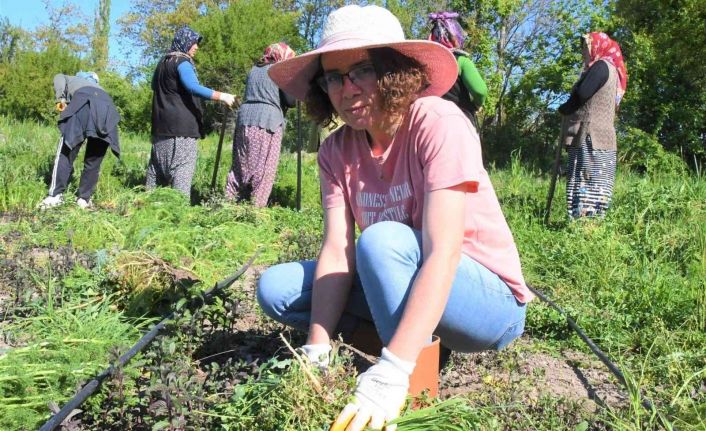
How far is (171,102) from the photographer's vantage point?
→ 227 inches

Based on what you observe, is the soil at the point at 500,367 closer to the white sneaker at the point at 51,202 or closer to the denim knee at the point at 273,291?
the denim knee at the point at 273,291

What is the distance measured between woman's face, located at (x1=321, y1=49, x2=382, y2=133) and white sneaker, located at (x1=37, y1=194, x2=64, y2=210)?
3929mm

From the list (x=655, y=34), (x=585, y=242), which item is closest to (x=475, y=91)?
(x=585, y=242)

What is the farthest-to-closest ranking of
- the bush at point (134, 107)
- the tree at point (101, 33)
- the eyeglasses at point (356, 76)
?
the tree at point (101, 33)
the bush at point (134, 107)
the eyeglasses at point (356, 76)

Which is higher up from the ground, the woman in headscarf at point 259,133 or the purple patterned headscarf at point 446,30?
the purple patterned headscarf at point 446,30

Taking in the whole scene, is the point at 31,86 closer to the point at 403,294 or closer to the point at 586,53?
the point at 586,53

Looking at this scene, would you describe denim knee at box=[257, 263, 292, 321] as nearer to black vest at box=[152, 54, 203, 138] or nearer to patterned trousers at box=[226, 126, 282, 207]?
patterned trousers at box=[226, 126, 282, 207]

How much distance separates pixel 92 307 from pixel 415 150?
154cm

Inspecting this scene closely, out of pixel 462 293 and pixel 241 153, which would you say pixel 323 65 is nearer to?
pixel 462 293

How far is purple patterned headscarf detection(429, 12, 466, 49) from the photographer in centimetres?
488

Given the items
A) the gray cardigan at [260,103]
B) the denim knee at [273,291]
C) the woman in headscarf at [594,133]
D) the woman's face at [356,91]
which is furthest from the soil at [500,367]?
the gray cardigan at [260,103]

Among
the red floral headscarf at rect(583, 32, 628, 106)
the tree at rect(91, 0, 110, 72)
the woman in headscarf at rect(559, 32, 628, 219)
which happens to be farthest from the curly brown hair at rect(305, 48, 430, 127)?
the tree at rect(91, 0, 110, 72)

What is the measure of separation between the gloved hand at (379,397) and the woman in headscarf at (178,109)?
451cm

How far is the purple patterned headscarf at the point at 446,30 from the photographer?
4.88 metres
